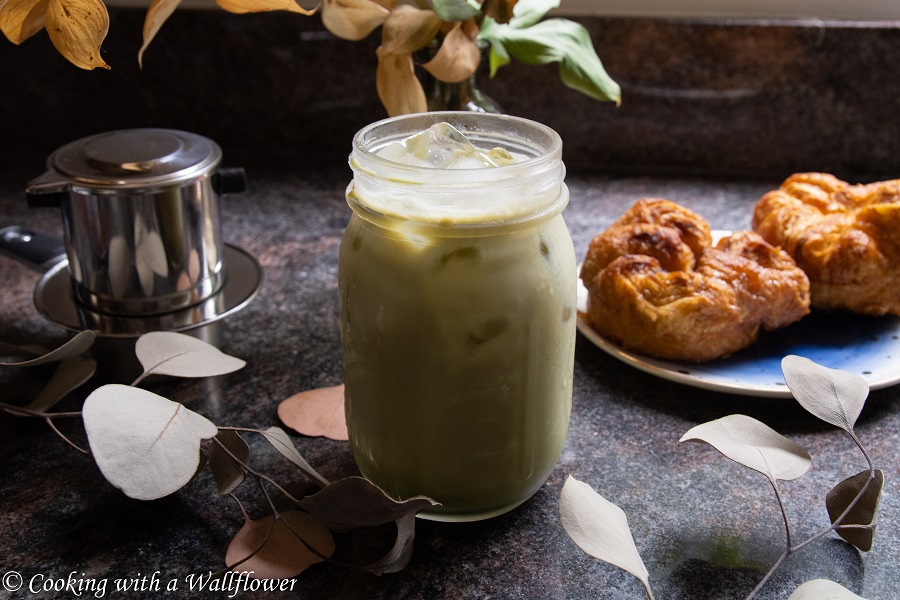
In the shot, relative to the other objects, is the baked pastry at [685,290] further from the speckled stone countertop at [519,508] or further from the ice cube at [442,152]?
the ice cube at [442,152]

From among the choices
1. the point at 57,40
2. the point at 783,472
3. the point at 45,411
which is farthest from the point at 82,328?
the point at 783,472

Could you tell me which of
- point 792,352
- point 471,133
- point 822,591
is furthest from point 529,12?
point 822,591

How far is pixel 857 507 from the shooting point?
60 centimetres

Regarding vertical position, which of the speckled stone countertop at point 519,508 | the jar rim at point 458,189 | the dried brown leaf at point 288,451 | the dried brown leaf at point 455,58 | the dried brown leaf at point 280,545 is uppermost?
the dried brown leaf at point 455,58

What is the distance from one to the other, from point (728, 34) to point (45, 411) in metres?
1.05

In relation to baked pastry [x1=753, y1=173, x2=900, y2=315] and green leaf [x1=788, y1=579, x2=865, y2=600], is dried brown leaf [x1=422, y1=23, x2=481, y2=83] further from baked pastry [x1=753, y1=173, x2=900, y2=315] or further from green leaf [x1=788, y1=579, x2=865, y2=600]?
green leaf [x1=788, y1=579, x2=865, y2=600]

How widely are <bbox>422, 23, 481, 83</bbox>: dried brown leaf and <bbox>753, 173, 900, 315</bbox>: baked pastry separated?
397 millimetres

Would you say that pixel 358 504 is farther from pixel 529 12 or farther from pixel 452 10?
pixel 529 12

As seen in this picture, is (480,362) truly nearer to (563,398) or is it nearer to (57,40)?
(563,398)

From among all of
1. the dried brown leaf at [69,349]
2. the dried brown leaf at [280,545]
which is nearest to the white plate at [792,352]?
the dried brown leaf at [280,545]

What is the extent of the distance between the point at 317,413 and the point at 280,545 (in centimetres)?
17

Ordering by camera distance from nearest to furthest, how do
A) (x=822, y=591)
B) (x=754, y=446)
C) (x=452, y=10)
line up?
1. (x=822, y=591)
2. (x=754, y=446)
3. (x=452, y=10)

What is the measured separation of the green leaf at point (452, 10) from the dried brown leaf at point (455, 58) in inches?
1.4

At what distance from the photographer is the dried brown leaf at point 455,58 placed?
765mm
